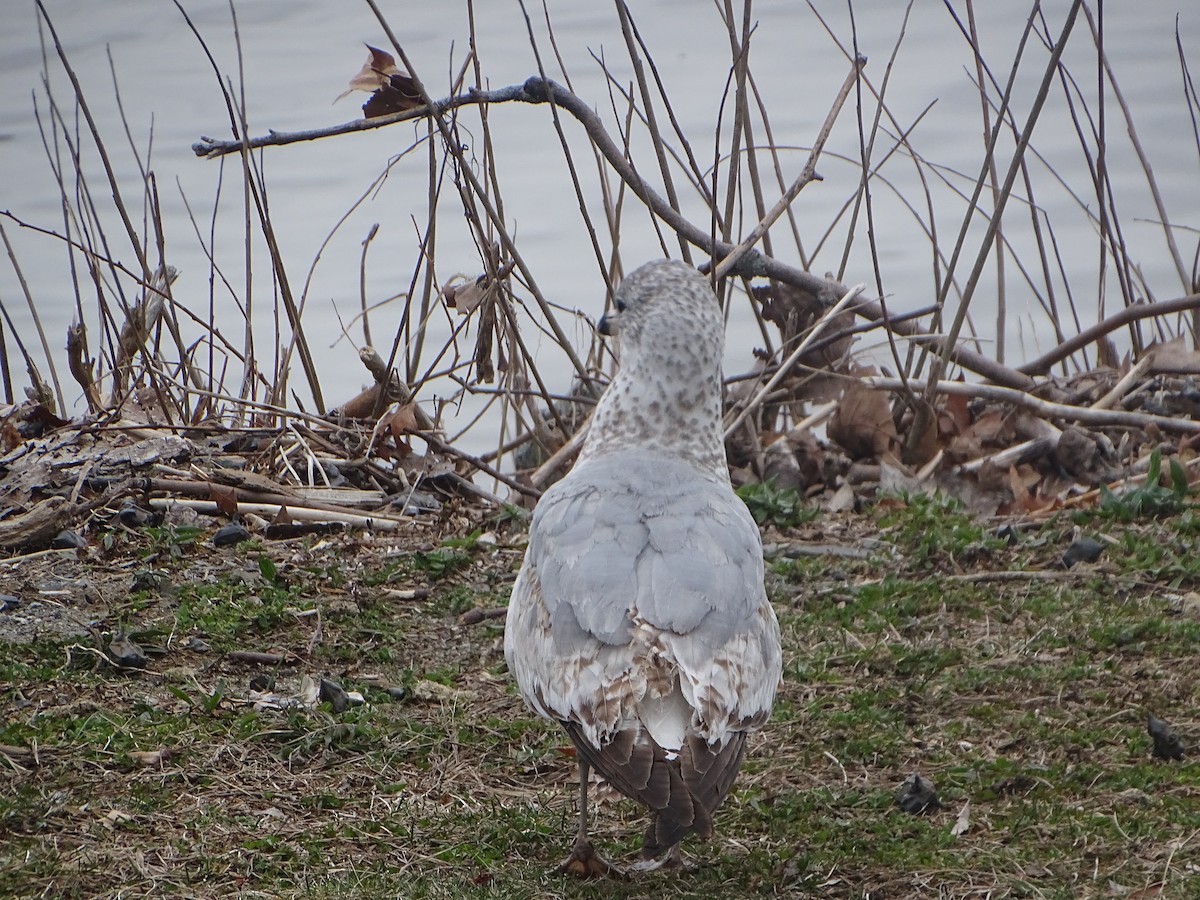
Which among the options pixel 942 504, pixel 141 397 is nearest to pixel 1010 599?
pixel 942 504

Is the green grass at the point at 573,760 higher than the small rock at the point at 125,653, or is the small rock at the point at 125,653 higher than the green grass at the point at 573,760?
the small rock at the point at 125,653

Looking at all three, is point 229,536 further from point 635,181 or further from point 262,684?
point 635,181

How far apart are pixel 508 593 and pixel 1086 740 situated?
187cm

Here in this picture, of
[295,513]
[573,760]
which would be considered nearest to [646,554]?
[573,760]

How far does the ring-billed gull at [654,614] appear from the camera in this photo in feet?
9.13

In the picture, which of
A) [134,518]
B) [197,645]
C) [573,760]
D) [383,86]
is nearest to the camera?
[573,760]

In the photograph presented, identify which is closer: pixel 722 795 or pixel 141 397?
pixel 722 795

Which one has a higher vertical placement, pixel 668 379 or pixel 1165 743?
pixel 668 379

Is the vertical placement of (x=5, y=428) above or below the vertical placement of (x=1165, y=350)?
above

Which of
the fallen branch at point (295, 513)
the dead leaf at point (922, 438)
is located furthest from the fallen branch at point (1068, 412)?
the fallen branch at point (295, 513)

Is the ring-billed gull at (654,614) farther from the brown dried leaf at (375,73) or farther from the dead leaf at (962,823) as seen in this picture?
the brown dried leaf at (375,73)

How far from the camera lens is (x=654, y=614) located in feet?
9.69

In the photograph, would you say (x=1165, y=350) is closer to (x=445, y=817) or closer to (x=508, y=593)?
(x=508, y=593)

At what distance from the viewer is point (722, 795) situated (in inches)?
108
